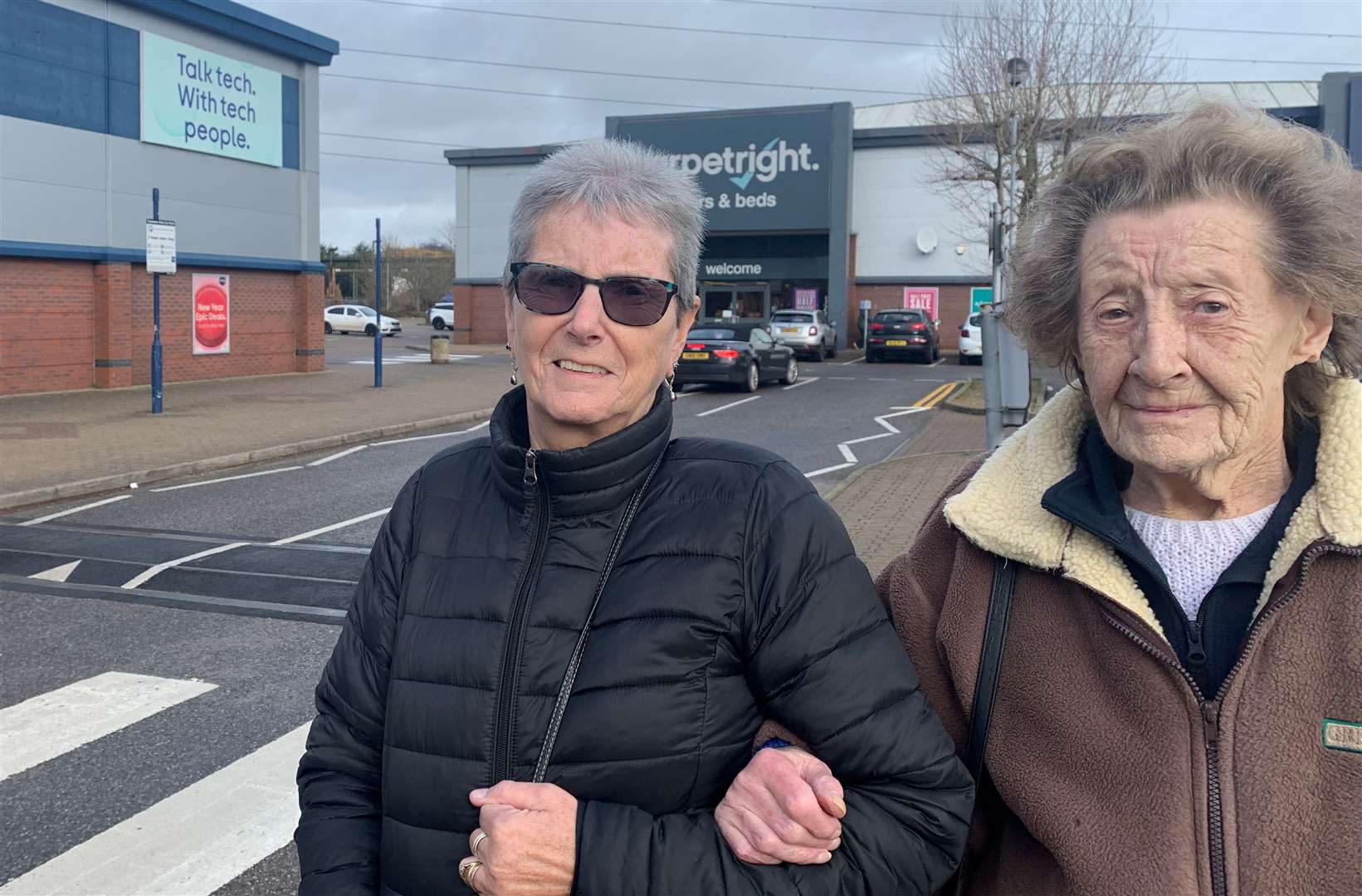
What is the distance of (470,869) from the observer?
1.78 meters

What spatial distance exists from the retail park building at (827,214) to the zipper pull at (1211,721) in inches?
1401

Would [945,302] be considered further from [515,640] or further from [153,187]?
[515,640]

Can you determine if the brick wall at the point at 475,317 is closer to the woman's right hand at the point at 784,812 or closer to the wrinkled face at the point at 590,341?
the wrinkled face at the point at 590,341

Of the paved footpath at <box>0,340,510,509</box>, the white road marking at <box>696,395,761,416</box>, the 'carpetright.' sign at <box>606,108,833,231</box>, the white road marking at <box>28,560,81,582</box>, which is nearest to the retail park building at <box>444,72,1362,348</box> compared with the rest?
the 'carpetright.' sign at <box>606,108,833,231</box>

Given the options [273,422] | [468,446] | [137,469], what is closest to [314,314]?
[273,422]

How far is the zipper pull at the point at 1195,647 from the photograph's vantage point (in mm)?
1691

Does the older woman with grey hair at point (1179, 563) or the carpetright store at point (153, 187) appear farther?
Result: the carpetright store at point (153, 187)

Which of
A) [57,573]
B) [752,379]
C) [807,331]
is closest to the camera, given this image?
[57,573]

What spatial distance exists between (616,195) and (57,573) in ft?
24.2

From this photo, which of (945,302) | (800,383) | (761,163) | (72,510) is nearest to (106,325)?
(72,510)

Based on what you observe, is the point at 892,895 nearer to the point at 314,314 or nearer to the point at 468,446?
the point at 468,446

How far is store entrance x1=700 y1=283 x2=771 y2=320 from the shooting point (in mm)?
39938

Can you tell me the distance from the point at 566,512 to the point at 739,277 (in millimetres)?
38520

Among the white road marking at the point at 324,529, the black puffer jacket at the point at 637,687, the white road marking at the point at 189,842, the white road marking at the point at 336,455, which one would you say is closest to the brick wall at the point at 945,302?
the white road marking at the point at 336,455
